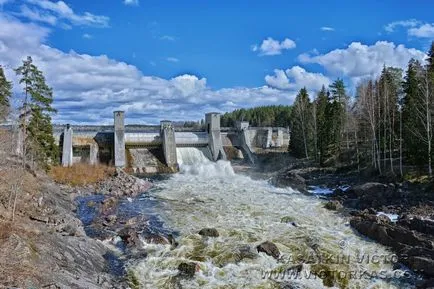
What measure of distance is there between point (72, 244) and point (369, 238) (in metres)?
15.6

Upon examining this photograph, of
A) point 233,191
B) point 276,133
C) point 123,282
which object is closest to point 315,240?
point 123,282

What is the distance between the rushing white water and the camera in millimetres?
16953

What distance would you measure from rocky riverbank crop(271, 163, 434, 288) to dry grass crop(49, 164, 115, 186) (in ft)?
59.6

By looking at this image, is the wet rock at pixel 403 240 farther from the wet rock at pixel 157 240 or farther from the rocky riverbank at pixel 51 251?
the rocky riverbank at pixel 51 251

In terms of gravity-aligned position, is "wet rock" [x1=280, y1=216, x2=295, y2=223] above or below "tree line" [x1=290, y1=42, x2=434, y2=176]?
below

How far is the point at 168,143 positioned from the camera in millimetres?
54344

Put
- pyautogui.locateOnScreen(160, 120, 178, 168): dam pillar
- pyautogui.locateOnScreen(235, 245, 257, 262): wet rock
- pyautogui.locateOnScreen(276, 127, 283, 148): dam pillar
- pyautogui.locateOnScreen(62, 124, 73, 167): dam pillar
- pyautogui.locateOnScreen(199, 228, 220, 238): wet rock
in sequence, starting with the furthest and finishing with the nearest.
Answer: pyautogui.locateOnScreen(276, 127, 283, 148): dam pillar < pyautogui.locateOnScreen(160, 120, 178, 168): dam pillar < pyautogui.locateOnScreen(62, 124, 73, 167): dam pillar < pyautogui.locateOnScreen(199, 228, 220, 238): wet rock < pyautogui.locateOnScreen(235, 245, 257, 262): wet rock

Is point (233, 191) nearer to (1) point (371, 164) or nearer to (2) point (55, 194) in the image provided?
(2) point (55, 194)

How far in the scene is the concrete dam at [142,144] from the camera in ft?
168

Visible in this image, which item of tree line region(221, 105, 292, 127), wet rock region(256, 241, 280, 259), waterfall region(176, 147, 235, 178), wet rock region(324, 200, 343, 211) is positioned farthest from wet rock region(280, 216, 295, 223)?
tree line region(221, 105, 292, 127)

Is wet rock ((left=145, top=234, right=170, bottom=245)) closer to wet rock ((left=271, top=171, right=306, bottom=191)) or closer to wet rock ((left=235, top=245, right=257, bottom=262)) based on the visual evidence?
wet rock ((left=235, top=245, right=257, bottom=262))

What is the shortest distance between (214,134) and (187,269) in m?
41.9

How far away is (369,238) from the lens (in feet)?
74.0

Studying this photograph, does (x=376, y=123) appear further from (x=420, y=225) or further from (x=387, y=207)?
(x=420, y=225)
